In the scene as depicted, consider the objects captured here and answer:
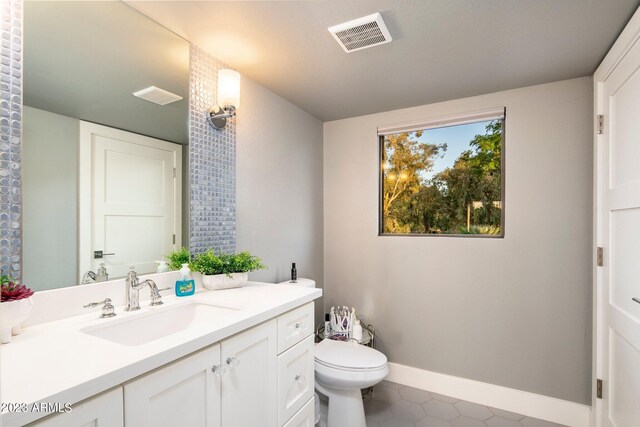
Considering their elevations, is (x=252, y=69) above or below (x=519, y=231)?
above

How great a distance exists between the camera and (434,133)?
2.55m

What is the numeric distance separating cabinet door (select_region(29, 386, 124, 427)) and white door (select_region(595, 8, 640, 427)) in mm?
1960

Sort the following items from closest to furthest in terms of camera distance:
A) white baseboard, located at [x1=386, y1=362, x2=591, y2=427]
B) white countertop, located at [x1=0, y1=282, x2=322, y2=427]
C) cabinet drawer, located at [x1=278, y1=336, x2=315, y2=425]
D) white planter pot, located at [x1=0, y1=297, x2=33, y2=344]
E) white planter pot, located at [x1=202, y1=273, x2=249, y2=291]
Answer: white countertop, located at [x1=0, y1=282, x2=322, y2=427], white planter pot, located at [x1=0, y1=297, x2=33, y2=344], cabinet drawer, located at [x1=278, y1=336, x2=315, y2=425], white planter pot, located at [x1=202, y1=273, x2=249, y2=291], white baseboard, located at [x1=386, y1=362, x2=591, y2=427]

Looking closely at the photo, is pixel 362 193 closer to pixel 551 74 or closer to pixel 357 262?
pixel 357 262

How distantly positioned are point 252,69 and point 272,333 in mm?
1533

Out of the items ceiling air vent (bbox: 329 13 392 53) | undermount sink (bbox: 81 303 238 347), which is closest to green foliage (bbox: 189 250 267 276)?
undermount sink (bbox: 81 303 238 347)

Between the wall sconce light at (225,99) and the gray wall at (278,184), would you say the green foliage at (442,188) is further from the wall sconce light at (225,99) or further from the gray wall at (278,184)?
the wall sconce light at (225,99)

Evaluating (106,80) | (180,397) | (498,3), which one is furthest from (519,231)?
(106,80)

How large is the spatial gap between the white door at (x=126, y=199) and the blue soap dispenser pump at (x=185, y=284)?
13 centimetres

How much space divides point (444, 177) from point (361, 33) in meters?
1.39

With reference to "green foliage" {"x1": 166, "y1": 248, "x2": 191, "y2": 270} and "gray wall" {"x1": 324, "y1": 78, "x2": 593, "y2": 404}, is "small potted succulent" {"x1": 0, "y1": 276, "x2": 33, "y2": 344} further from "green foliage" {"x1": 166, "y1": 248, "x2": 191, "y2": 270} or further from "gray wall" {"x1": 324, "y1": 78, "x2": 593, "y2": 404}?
"gray wall" {"x1": 324, "y1": 78, "x2": 593, "y2": 404}

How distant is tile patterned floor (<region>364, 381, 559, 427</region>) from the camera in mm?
2031

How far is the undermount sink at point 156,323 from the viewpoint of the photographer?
1.14 m

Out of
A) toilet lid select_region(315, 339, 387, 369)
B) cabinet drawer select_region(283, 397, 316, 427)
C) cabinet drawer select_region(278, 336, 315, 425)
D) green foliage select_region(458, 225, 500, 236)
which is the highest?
green foliage select_region(458, 225, 500, 236)
